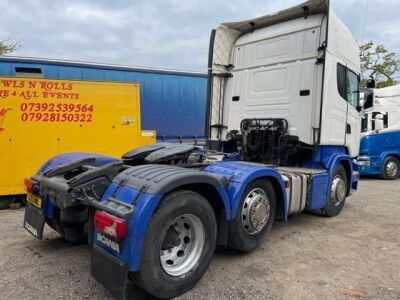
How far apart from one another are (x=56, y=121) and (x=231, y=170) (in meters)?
3.95

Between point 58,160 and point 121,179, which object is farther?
point 58,160

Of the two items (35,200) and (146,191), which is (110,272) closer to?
(146,191)

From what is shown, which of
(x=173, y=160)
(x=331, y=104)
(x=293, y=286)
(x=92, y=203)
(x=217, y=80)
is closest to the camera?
(x=92, y=203)

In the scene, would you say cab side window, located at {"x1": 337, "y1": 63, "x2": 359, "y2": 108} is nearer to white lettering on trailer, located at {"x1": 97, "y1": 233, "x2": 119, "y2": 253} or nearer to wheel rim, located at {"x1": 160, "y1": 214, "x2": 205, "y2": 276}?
wheel rim, located at {"x1": 160, "y1": 214, "x2": 205, "y2": 276}

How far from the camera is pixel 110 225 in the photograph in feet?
8.59

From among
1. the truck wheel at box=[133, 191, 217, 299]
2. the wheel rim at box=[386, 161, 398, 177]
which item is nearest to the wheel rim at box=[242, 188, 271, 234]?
the truck wheel at box=[133, 191, 217, 299]

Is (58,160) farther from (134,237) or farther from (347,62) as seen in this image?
(347,62)

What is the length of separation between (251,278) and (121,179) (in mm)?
1587

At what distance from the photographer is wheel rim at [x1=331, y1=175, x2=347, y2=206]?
5.62 metres

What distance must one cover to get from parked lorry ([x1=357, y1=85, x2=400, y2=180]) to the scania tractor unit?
5.08 meters

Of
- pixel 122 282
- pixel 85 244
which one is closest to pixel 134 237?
pixel 122 282

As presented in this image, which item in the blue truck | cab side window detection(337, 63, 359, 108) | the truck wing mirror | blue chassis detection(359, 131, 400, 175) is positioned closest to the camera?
cab side window detection(337, 63, 359, 108)

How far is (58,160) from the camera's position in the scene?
4.14 m

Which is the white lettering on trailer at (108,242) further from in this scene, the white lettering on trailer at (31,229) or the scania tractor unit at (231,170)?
the white lettering on trailer at (31,229)
